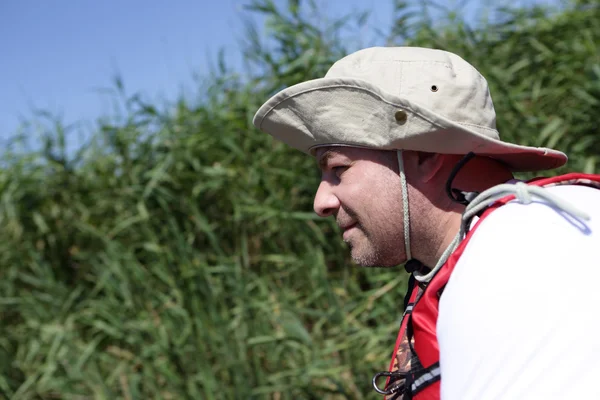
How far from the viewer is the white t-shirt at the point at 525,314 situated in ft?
3.54

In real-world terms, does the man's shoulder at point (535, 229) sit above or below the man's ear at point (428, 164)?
above

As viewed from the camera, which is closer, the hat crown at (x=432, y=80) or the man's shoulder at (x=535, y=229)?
the man's shoulder at (x=535, y=229)

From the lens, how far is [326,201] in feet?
5.90

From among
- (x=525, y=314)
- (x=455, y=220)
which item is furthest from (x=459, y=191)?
(x=525, y=314)

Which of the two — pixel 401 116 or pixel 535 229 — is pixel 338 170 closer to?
pixel 401 116

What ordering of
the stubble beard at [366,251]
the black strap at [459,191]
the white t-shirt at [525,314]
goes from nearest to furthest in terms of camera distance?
the white t-shirt at [525,314]
the black strap at [459,191]
the stubble beard at [366,251]

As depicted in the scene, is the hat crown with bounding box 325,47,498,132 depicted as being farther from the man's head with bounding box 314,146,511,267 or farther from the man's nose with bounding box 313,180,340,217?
the man's nose with bounding box 313,180,340,217

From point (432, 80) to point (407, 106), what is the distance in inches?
3.9

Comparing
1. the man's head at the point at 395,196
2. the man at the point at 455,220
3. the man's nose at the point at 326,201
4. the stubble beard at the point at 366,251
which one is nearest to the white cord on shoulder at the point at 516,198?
the man at the point at 455,220

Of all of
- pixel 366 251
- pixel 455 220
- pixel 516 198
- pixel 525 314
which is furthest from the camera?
pixel 366 251

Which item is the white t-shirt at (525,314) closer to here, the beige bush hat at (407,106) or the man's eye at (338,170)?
the beige bush hat at (407,106)

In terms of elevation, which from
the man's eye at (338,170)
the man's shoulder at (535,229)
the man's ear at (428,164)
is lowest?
the man's eye at (338,170)

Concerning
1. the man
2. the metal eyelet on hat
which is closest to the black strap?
the man

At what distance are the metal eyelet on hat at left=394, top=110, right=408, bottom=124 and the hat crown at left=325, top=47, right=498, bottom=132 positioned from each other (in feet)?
0.12
